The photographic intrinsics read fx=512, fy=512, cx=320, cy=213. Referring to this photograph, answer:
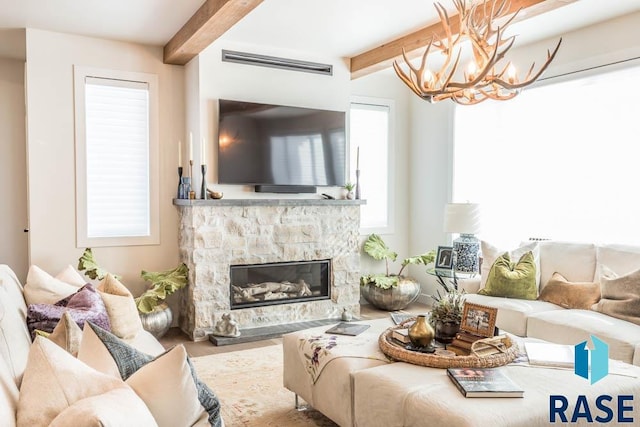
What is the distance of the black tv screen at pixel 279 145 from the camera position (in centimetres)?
467

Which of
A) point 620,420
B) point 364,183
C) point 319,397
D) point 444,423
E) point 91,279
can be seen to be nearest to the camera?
point 444,423

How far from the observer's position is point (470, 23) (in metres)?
2.82

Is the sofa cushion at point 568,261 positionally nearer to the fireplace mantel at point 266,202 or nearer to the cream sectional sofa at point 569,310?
the cream sectional sofa at point 569,310

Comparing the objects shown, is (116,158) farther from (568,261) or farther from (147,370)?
(568,261)

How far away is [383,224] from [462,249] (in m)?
1.52

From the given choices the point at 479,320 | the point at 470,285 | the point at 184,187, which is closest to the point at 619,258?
the point at 470,285

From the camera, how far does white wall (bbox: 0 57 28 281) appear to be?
510 centimetres

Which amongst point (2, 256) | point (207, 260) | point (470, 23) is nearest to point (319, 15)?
point (470, 23)

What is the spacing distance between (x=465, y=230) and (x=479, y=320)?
6.74ft

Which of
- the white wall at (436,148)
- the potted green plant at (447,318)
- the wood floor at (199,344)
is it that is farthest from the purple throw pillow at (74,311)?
the white wall at (436,148)

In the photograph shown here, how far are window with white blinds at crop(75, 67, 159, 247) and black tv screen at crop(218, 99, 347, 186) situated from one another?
74 cm

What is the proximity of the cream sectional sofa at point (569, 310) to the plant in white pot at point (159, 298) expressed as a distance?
2.52 metres

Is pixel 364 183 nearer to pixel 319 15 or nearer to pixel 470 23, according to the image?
pixel 319 15

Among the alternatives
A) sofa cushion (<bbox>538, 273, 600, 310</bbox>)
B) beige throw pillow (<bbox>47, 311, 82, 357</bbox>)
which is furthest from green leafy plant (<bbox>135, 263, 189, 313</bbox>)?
sofa cushion (<bbox>538, 273, 600, 310</bbox>)
